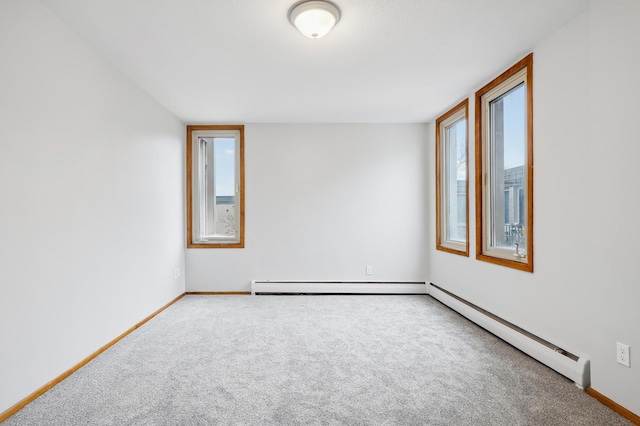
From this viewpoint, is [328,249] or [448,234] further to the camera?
[328,249]

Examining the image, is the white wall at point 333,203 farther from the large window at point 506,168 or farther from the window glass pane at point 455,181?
the large window at point 506,168

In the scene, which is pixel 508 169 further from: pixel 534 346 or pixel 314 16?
pixel 314 16

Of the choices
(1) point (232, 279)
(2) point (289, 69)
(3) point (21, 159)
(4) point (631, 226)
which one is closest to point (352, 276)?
(1) point (232, 279)

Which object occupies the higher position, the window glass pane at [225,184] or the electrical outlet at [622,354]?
the window glass pane at [225,184]

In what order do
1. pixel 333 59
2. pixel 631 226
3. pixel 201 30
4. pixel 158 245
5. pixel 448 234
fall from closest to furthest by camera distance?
1. pixel 631 226
2. pixel 201 30
3. pixel 333 59
4. pixel 158 245
5. pixel 448 234

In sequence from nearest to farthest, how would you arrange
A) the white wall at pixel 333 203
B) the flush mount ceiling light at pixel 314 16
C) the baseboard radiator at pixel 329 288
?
the flush mount ceiling light at pixel 314 16 < the baseboard radiator at pixel 329 288 < the white wall at pixel 333 203

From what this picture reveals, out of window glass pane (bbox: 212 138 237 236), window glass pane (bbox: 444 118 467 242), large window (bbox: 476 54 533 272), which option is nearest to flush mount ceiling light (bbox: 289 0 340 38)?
large window (bbox: 476 54 533 272)

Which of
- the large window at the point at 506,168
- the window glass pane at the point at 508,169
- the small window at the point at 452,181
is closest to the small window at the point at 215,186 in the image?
the small window at the point at 452,181

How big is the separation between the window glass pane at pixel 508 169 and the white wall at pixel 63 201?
11.2ft

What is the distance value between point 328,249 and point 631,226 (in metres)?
3.39

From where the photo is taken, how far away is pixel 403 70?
3031 mm

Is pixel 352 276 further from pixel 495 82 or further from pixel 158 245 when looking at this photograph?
pixel 495 82

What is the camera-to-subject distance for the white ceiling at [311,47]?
2.11m

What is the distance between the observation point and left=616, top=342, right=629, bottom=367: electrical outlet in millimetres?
1799
